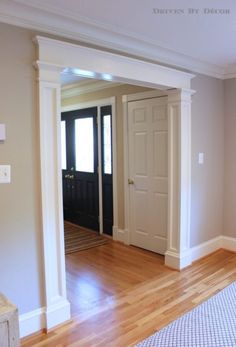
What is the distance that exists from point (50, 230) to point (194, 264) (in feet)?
6.66

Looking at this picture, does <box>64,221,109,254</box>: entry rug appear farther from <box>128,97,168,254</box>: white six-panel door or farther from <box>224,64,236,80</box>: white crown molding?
<box>224,64,236,80</box>: white crown molding

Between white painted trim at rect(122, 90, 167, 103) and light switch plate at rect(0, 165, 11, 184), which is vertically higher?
white painted trim at rect(122, 90, 167, 103)

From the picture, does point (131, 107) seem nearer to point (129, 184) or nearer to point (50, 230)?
point (129, 184)

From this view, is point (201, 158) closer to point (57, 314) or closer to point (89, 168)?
point (89, 168)

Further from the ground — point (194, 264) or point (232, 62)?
point (232, 62)

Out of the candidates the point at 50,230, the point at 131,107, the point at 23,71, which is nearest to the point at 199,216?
the point at 131,107

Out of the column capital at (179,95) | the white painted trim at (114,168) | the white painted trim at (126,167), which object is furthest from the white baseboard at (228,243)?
the column capital at (179,95)

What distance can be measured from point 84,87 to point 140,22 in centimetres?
256

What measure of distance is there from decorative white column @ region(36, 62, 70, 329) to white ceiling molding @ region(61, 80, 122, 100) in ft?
7.34

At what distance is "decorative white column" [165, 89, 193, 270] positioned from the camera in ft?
11.3

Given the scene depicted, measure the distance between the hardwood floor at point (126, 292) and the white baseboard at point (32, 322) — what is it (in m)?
0.06

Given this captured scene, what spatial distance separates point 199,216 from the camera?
3854mm

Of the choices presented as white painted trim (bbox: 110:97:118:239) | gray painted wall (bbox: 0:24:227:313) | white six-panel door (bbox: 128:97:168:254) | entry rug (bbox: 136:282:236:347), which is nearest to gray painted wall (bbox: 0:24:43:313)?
gray painted wall (bbox: 0:24:227:313)

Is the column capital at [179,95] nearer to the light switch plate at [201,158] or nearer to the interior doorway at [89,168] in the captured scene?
the light switch plate at [201,158]
